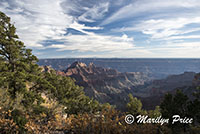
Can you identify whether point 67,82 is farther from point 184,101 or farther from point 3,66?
point 184,101

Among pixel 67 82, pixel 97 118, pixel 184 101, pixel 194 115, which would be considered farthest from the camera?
pixel 67 82

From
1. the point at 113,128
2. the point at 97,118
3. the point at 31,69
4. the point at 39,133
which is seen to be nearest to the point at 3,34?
the point at 31,69

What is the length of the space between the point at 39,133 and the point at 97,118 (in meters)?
2.75

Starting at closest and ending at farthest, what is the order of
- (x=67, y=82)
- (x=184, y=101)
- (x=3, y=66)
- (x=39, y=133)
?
1. (x=39, y=133)
2. (x=3, y=66)
3. (x=184, y=101)
4. (x=67, y=82)

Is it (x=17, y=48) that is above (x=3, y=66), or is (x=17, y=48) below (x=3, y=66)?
above

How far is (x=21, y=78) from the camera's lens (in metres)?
12.9

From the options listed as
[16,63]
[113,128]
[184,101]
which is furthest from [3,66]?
[184,101]

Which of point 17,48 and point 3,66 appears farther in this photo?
point 17,48

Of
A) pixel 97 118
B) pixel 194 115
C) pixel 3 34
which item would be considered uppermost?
pixel 3 34

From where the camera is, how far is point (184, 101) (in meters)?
16.2

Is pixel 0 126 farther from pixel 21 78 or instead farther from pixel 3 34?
pixel 3 34

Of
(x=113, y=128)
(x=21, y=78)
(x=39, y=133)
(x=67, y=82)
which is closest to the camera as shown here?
(x=39, y=133)

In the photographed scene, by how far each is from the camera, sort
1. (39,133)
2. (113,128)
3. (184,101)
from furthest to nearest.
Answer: (184,101), (113,128), (39,133)

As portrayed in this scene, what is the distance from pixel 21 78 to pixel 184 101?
2055 centimetres
